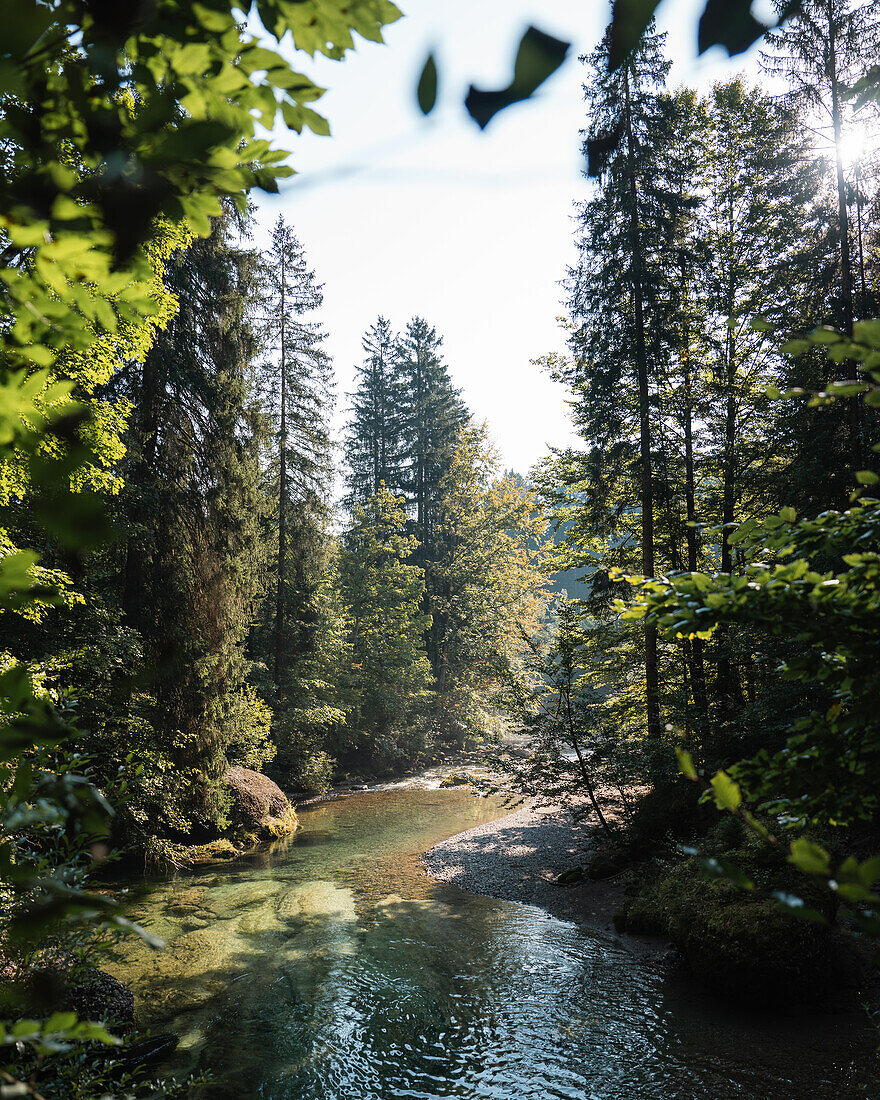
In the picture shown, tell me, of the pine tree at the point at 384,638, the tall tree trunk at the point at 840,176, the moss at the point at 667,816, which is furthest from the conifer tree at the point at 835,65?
the pine tree at the point at 384,638

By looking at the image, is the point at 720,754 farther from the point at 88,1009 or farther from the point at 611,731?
the point at 88,1009

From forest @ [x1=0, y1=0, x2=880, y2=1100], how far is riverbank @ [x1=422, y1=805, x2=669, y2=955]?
0.85 feet

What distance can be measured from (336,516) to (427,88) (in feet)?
75.6

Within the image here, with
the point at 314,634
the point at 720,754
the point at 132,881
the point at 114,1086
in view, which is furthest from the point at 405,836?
the point at 114,1086

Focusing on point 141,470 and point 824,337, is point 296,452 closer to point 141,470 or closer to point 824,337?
point 141,470

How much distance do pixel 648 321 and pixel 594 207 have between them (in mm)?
2795

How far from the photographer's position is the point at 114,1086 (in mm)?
3623

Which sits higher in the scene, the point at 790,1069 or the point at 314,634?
the point at 314,634

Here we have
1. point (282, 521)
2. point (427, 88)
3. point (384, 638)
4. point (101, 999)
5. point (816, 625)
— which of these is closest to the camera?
point (427, 88)

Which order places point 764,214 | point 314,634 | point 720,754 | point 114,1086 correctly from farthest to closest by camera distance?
point 314,634 → point 764,214 → point 720,754 → point 114,1086

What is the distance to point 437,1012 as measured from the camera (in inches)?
249

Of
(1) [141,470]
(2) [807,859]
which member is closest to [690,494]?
(1) [141,470]

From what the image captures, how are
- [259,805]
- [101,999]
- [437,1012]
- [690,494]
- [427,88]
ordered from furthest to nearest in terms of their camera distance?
1. [259,805]
2. [690,494]
3. [437,1012]
4. [101,999]
5. [427,88]

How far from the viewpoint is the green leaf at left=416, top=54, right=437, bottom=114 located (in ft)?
2.50
